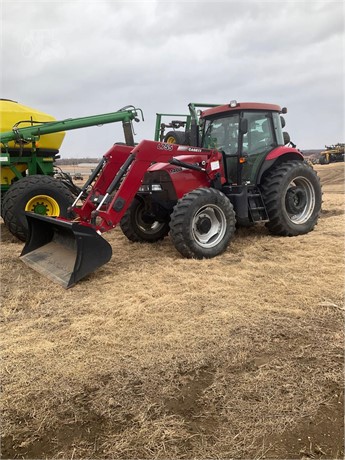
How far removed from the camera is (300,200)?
698cm

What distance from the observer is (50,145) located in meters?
8.12

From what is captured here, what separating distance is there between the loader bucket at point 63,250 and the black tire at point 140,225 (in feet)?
4.63

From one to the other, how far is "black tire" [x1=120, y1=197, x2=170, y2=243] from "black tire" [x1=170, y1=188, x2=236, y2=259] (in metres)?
1.32

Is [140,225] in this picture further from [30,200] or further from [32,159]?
[32,159]

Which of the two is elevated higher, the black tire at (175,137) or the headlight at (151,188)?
the black tire at (175,137)

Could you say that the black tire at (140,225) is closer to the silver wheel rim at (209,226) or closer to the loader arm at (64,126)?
the silver wheel rim at (209,226)

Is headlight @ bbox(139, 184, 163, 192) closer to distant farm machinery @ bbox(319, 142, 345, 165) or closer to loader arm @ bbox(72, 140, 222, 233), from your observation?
loader arm @ bbox(72, 140, 222, 233)

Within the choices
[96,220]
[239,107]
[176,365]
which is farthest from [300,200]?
[176,365]

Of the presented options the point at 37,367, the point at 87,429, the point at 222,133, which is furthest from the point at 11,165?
the point at 87,429

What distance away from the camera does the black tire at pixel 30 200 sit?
6.51 metres

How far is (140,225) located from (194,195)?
1617mm

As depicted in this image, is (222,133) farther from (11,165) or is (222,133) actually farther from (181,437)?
(181,437)

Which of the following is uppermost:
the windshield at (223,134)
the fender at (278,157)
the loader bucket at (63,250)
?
the windshield at (223,134)

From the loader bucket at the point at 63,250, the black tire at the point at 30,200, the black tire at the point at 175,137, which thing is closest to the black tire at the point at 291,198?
the loader bucket at the point at 63,250
